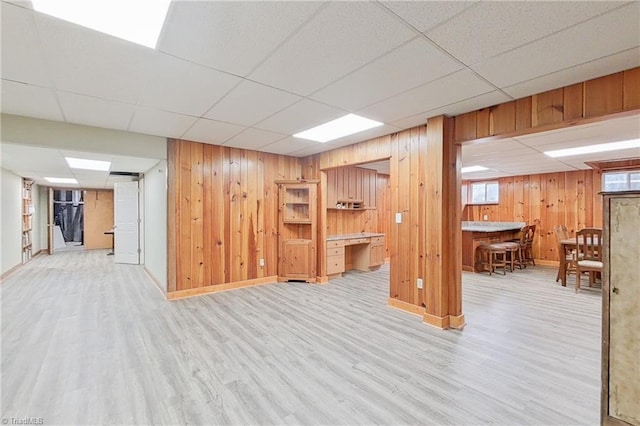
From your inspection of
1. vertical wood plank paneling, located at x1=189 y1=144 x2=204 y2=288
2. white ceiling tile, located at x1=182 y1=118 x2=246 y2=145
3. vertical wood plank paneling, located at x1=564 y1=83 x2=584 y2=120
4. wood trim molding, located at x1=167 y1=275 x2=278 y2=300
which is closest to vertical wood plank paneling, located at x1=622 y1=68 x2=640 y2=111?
vertical wood plank paneling, located at x1=564 y1=83 x2=584 y2=120

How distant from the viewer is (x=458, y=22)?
166 cm

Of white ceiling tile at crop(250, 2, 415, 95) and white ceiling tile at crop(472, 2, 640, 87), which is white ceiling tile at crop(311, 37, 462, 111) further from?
white ceiling tile at crop(472, 2, 640, 87)

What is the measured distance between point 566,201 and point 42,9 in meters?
9.62

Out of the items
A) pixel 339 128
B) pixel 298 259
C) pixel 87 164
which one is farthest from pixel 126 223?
pixel 339 128

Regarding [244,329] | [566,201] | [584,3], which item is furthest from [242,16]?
[566,201]

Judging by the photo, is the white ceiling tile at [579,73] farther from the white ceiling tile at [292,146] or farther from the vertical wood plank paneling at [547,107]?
the white ceiling tile at [292,146]

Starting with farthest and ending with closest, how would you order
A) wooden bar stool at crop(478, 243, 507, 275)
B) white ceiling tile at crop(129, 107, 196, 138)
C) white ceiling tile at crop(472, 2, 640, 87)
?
wooden bar stool at crop(478, 243, 507, 275) → white ceiling tile at crop(129, 107, 196, 138) → white ceiling tile at crop(472, 2, 640, 87)

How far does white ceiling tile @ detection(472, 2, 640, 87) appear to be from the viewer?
5.38 ft

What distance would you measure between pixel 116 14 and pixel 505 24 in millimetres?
2215

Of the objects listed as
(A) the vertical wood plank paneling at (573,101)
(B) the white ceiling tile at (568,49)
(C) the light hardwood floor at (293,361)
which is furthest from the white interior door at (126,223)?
(A) the vertical wood plank paneling at (573,101)

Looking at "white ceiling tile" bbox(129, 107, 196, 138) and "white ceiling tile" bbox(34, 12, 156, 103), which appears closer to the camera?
"white ceiling tile" bbox(34, 12, 156, 103)

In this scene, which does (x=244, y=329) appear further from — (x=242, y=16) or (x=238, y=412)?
(x=242, y=16)

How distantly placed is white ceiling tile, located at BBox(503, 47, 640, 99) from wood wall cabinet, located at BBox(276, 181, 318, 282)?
136 inches

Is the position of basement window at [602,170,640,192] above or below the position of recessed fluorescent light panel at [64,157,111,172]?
below
